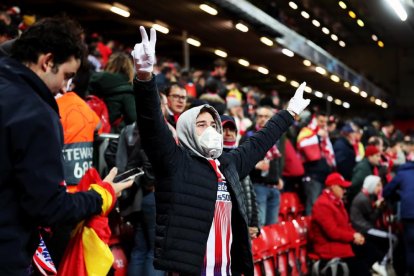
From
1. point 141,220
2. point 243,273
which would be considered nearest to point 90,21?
point 141,220

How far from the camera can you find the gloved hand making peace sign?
3.43 meters

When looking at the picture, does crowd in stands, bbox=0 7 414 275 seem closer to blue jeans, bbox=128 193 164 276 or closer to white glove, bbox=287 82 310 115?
blue jeans, bbox=128 193 164 276

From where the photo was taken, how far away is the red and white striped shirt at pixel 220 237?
3.93 metres

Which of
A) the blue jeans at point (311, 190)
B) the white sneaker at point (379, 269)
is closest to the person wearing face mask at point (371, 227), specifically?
the white sneaker at point (379, 269)

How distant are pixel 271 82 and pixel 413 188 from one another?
733 inches

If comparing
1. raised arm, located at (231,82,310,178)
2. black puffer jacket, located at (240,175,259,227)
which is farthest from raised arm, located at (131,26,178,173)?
black puffer jacket, located at (240,175,259,227)

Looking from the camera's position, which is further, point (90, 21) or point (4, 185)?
point (90, 21)

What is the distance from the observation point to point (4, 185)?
2.71m

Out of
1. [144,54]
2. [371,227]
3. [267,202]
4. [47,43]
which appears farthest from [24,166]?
[371,227]

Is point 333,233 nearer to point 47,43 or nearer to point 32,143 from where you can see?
point 47,43

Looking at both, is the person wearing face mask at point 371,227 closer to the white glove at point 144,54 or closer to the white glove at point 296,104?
the white glove at point 296,104

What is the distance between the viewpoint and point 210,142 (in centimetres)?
399

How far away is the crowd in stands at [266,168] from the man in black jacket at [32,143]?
54.5 inches

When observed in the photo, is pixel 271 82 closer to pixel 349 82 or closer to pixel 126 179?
pixel 349 82
